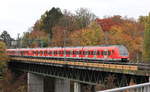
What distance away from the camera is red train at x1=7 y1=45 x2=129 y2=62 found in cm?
3388

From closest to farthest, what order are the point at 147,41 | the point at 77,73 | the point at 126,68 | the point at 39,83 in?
the point at 126,68 < the point at 77,73 < the point at 147,41 < the point at 39,83

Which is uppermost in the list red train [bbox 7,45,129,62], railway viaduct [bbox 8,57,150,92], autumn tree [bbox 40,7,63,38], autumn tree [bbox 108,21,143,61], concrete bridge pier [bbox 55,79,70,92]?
autumn tree [bbox 40,7,63,38]

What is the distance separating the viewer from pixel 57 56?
46.9 m

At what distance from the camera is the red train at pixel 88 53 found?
33.9 m

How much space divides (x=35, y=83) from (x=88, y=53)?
1752 centimetres

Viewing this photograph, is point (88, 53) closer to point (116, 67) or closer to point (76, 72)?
point (76, 72)

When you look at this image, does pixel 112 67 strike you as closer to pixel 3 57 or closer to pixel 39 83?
pixel 39 83

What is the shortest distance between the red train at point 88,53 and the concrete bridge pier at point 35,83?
430cm

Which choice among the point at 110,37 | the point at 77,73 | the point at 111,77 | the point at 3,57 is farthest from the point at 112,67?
the point at 3,57

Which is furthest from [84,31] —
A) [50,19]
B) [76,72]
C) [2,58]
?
[50,19]

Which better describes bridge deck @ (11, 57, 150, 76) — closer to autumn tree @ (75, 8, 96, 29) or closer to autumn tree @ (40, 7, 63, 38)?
autumn tree @ (75, 8, 96, 29)

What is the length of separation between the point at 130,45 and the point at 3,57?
28.2 m

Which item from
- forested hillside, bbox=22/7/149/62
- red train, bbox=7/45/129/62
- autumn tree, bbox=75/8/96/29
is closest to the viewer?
red train, bbox=7/45/129/62

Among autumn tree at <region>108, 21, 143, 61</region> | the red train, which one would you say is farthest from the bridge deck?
autumn tree at <region>108, 21, 143, 61</region>
